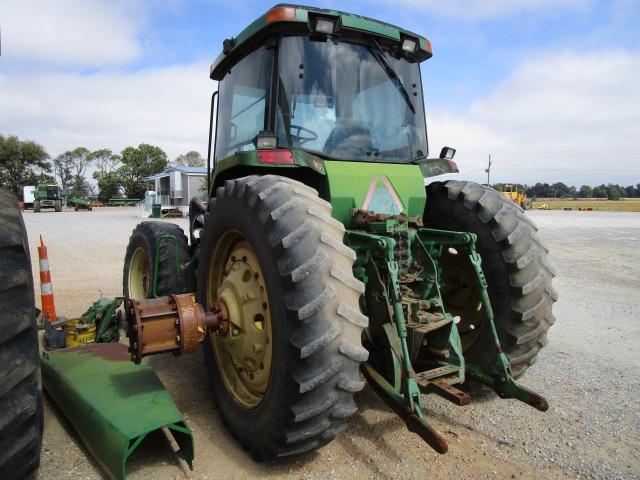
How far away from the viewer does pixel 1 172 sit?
171 feet

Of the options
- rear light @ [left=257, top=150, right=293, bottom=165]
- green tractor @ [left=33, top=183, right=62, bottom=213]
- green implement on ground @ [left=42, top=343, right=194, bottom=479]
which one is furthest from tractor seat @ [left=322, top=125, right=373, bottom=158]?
green tractor @ [left=33, top=183, right=62, bottom=213]

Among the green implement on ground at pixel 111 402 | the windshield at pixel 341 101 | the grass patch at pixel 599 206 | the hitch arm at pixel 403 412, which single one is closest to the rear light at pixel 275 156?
the windshield at pixel 341 101

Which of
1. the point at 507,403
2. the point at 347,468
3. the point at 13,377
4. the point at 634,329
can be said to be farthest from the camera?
the point at 634,329

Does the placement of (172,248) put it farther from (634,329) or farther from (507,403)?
(634,329)

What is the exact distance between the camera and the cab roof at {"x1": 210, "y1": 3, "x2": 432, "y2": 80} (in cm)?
316

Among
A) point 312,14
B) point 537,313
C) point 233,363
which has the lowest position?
point 233,363

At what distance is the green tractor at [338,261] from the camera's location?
2318mm

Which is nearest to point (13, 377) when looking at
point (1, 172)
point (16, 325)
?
point (16, 325)

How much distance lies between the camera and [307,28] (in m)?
3.22

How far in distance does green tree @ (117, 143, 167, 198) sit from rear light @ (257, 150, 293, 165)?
188 feet

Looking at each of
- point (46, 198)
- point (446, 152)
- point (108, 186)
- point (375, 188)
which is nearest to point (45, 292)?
point (375, 188)

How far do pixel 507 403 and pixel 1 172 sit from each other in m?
62.0

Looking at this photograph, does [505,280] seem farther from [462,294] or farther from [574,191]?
[574,191]

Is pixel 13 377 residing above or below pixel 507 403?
above
